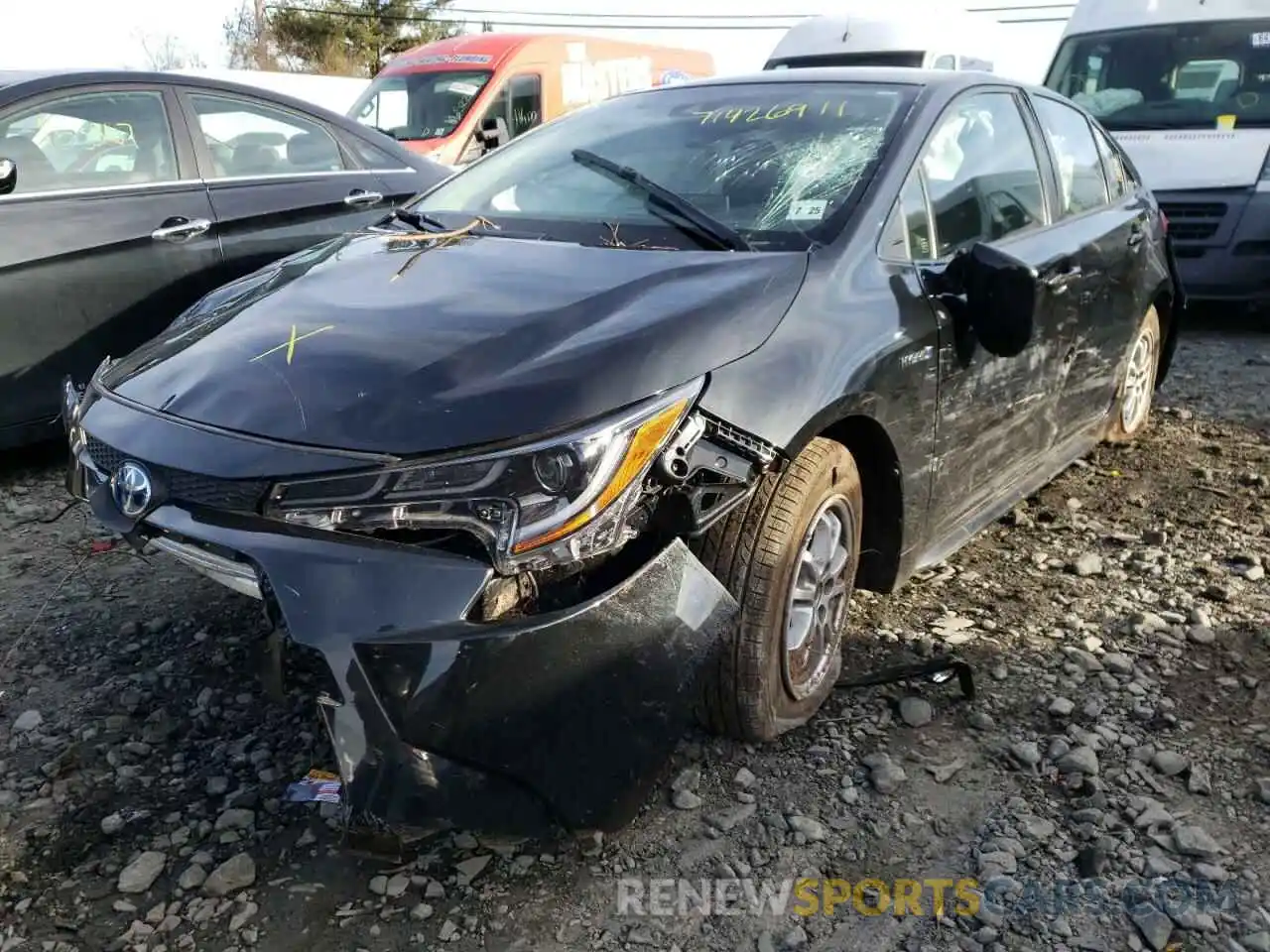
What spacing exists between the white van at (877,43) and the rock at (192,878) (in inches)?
434

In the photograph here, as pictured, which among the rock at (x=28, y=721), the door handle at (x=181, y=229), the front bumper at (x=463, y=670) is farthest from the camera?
the door handle at (x=181, y=229)

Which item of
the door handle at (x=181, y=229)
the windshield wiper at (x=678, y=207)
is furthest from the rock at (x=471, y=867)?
the door handle at (x=181, y=229)

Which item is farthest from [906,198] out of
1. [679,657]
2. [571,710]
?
[571,710]

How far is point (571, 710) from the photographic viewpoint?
2002 mm

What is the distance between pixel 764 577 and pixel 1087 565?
1.84 metres

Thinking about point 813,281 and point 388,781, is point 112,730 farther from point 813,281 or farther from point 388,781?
point 813,281

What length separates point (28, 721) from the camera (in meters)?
2.78

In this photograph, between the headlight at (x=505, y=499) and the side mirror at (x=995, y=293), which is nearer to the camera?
the headlight at (x=505, y=499)

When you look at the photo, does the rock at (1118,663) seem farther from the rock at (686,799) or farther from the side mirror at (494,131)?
the side mirror at (494,131)

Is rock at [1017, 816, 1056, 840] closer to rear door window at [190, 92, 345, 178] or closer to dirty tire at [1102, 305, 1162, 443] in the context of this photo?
dirty tire at [1102, 305, 1162, 443]

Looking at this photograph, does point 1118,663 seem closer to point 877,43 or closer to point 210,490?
point 210,490

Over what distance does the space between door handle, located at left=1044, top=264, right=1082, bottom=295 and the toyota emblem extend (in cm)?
264

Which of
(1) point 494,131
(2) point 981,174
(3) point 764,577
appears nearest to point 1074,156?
(2) point 981,174

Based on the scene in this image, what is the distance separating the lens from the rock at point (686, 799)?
2484 mm
